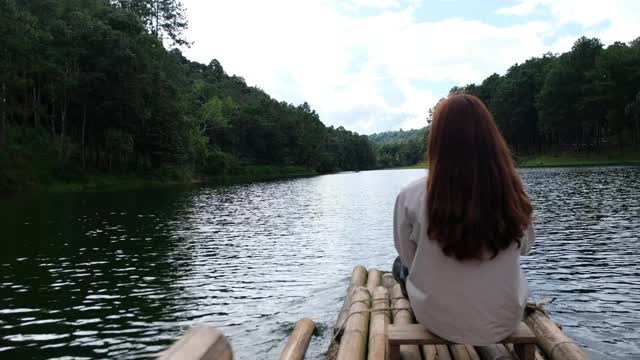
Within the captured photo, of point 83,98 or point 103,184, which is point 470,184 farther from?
point 83,98

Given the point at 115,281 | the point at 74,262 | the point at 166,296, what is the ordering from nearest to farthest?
the point at 166,296, the point at 115,281, the point at 74,262

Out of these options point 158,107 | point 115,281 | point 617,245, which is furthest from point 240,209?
point 158,107

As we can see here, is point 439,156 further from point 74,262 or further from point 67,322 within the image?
point 74,262

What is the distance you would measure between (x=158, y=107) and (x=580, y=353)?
7373cm

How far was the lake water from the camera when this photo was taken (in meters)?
10.0

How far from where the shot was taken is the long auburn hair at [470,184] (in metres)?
→ 4.41

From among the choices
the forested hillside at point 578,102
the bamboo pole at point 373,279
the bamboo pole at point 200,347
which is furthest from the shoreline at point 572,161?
the bamboo pole at point 200,347

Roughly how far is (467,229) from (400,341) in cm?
136

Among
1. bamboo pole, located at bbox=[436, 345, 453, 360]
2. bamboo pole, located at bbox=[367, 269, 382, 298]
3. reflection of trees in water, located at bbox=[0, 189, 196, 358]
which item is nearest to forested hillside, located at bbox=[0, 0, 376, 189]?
reflection of trees in water, located at bbox=[0, 189, 196, 358]

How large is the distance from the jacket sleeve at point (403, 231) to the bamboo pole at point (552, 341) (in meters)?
2.18

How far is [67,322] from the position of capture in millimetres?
11000

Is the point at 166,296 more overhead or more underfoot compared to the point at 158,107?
more underfoot

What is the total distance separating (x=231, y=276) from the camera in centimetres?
1561

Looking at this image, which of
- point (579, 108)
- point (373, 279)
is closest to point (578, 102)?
point (579, 108)
